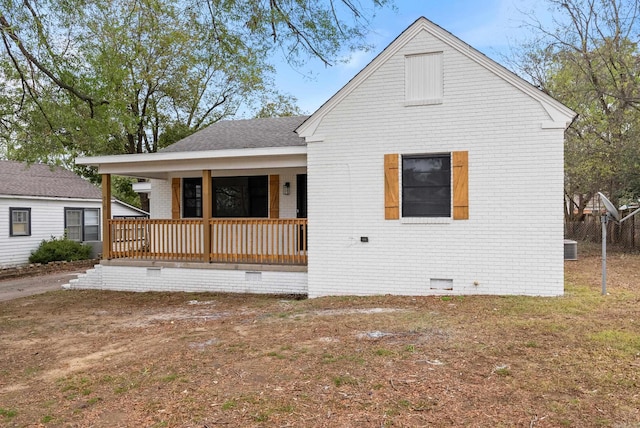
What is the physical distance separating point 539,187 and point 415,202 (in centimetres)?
213

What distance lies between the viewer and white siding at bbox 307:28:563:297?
24.9 feet

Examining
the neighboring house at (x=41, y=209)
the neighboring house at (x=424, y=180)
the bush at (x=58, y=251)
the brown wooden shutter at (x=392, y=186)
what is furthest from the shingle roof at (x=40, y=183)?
the brown wooden shutter at (x=392, y=186)

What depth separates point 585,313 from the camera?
641 centimetres

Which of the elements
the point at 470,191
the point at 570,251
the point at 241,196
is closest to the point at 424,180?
the point at 470,191

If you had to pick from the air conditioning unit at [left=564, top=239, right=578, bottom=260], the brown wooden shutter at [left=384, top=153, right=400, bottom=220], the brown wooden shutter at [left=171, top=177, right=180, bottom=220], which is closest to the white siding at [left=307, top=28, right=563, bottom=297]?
the brown wooden shutter at [left=384, top=153, right=400, bottom=220]

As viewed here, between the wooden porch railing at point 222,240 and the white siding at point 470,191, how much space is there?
113 centimetres

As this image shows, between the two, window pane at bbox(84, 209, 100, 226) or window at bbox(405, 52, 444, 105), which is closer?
window at bbox(405, 52, 444, 105)

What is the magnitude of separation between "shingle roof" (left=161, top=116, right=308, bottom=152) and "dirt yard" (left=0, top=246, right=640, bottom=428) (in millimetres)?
4540

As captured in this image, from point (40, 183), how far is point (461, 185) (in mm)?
17164

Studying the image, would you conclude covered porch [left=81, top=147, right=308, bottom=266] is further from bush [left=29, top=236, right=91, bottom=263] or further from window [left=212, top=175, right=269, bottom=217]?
bush [left=29, top=236, right=91, bottom=263]

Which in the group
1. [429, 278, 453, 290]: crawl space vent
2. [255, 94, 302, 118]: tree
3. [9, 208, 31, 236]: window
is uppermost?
[255, 94, 302, 118]: tree

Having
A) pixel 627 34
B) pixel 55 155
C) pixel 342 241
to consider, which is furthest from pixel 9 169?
pixel 627 34

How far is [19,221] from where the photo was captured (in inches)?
628

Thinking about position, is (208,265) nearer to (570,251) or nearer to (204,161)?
→ (204,161)
